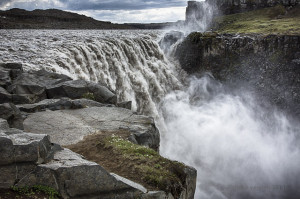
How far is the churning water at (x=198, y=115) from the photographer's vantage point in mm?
22328

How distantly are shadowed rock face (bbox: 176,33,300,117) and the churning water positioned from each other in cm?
200

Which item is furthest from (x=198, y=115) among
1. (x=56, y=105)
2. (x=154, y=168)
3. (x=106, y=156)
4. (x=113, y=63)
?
(x=154, y=168)

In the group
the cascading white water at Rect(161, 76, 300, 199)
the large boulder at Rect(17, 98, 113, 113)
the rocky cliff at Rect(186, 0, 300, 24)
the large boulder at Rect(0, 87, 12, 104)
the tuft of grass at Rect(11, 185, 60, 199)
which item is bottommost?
the cascading white water at Rect(161, 76, 300, 199)

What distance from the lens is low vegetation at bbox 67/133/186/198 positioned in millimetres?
7879

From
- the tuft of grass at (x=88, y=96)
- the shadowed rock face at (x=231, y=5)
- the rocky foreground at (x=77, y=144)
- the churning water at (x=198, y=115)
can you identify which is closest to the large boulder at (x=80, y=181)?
the rocky foreground at (x=77, y=144)

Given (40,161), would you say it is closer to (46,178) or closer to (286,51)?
(46,178)

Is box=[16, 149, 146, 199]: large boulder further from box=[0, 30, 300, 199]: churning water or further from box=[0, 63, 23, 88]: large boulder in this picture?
box=[0, 30, 300, 199]: churning water

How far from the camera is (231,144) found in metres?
26.8

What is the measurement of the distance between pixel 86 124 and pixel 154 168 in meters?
5.25

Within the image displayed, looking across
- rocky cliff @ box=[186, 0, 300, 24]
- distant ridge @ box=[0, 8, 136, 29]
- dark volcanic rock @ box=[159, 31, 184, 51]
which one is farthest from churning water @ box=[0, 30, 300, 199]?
distant ridge @ box=[0, 8, 136, 29]

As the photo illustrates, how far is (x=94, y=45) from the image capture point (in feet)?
96.4

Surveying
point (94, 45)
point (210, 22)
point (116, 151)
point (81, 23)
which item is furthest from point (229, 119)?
point (81, 23)

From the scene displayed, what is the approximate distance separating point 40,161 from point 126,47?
27.6 metres

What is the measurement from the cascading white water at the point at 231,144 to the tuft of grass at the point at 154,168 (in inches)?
425
